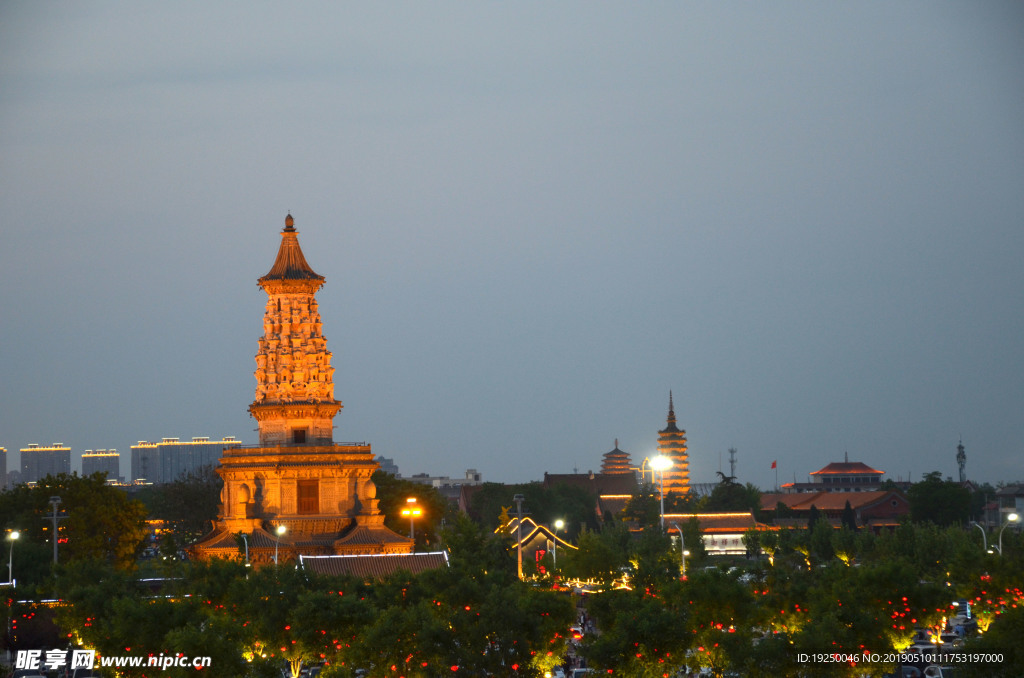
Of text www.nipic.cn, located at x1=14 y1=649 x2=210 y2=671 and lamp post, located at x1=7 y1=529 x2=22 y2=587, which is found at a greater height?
lamp post, located at x1=7 y1=529 x2=22 y2=587

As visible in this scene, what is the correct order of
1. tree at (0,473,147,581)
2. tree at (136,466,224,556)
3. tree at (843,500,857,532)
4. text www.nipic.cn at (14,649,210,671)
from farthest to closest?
tree at (843,500,857,532) < tree at (136,466,224,556) < tree at (0,473,147,581) < text www.nipic.cn at (14,649,210,671)

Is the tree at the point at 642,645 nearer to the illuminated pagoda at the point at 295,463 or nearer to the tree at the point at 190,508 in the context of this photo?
the illuminated pagoda at the point at 295,463

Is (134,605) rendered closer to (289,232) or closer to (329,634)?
Answer: (329,634)

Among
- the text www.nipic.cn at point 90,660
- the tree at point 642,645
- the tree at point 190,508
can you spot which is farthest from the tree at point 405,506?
the tree at point 642,645

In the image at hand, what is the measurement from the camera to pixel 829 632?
51438 millimetres

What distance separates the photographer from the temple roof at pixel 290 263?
109 meters

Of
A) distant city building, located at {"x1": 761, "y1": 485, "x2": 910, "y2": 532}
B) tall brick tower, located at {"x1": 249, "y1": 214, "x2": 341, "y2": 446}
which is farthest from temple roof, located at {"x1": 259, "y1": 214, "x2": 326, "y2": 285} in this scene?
distant city building, located at {"x1": 761, "y1": 485, "x2": 910, "y2": 532}

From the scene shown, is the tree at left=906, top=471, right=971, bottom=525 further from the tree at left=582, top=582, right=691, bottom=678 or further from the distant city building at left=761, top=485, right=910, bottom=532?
the tree at left=582, top=582, right=691, bottom=678

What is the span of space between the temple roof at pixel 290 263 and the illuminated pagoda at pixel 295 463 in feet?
0.24

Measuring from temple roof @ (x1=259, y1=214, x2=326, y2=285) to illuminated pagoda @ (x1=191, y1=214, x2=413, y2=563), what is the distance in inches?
2.9

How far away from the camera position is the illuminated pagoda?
4063 inches

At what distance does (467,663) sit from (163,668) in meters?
10.4

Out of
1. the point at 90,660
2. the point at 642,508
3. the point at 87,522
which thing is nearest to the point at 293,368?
the point at 87,522

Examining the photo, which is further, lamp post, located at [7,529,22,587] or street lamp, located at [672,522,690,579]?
street lamp, located at [672,522,690,579]
